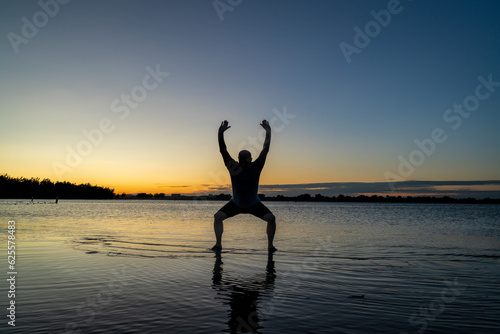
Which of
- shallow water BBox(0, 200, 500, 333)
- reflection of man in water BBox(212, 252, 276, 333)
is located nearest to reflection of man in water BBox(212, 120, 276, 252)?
shallow water BBox(0, 200, 500, 333)

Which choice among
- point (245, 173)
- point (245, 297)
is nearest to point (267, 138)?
point (245, 173)

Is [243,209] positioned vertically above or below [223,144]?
below

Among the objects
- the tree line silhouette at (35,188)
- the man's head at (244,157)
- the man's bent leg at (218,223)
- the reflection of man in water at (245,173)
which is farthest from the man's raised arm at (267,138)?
the tree line silhouette at (35,188)

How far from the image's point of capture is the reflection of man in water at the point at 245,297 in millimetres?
3738

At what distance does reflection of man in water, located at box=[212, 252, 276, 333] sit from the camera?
12.3 ft

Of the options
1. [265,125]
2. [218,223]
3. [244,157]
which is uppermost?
[265,125]

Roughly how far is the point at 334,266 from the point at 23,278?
557cm

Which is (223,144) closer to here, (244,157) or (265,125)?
(244,157)

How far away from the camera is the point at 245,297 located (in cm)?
480

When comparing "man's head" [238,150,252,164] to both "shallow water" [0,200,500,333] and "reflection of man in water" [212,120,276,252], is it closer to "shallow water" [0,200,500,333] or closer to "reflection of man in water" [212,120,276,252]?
"reflection of man in water" [212,120,276,252]

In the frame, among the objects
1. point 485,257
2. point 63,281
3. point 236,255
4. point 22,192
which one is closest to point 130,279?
point 63,281

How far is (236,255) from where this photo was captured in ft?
29.0

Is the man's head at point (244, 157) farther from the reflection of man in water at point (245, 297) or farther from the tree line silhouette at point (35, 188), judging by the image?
the tree line silhouette at point (35, 188)

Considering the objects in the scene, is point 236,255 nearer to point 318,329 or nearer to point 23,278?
point 23,278
